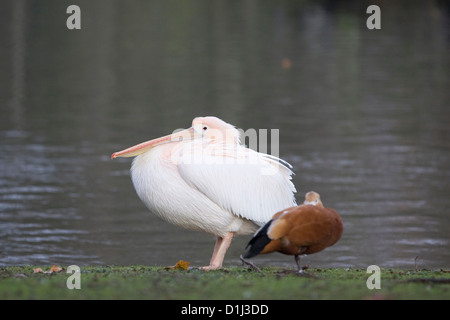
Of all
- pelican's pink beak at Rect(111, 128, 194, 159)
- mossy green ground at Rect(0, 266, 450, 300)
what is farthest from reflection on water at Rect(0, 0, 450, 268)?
mossy green ground at Rect(0, 266, 450, 300)

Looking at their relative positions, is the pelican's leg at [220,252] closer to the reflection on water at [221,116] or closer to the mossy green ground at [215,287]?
the mossy green ground at [215,287]

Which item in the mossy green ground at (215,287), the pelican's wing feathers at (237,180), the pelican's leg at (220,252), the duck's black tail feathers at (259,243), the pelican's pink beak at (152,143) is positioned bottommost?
the pelican's leg at (220,252)

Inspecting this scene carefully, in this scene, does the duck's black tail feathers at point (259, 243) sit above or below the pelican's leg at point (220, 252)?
above

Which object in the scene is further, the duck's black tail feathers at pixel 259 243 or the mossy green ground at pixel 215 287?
the duck's black tail feathers at pixel 259 243

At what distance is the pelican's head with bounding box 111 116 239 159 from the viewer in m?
6.95

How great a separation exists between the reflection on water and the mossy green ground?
360cm

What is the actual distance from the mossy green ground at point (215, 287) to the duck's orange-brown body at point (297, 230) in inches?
8.7

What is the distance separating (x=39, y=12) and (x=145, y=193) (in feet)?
115

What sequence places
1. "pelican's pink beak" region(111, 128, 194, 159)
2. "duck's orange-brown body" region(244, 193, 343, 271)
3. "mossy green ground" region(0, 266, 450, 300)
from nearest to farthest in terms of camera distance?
"mossy green ground" region(0, 266, 450, 300) < "duck's orange-brown body" region(244, 193, 343, 271) < "pelican's pink beak" region(111, 128, 194, 159)

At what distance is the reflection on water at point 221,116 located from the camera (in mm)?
10320

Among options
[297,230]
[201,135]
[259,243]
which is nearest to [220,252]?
[201,135]

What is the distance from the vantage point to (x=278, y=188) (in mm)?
6758

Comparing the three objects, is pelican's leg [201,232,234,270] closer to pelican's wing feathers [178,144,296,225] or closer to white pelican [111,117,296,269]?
white pelican [111,117,296,269]

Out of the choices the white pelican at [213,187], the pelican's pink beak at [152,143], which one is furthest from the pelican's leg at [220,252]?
the pelican's pink beak at [152,143]
